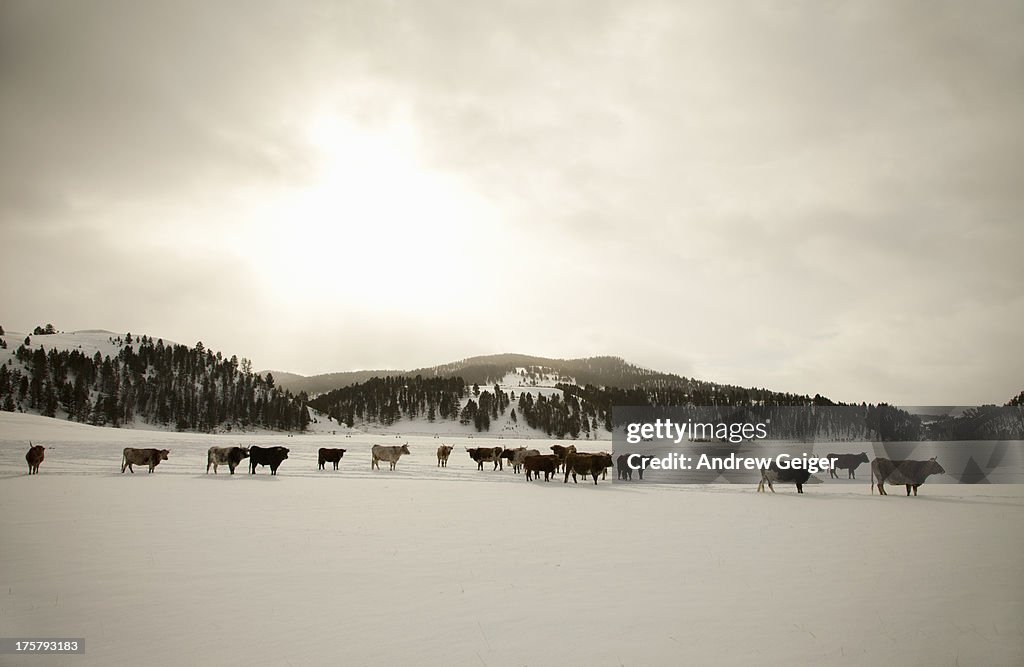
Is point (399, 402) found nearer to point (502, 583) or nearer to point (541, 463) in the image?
point (541, 463)

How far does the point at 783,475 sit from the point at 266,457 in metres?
29.3

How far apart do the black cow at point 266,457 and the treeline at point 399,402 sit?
140700 mm

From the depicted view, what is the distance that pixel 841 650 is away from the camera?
247 inches

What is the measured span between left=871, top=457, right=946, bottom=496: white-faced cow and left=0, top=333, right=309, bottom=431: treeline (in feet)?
457

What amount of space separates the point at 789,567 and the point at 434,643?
24.7 ft

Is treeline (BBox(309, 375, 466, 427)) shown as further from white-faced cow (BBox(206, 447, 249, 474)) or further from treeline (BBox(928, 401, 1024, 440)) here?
white-faced cow (BBox(206, 447, 249, 474))

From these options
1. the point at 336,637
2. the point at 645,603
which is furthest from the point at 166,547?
the point at 645,603

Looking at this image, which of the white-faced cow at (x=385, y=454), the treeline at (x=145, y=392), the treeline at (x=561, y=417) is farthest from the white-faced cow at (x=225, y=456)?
the treeline at (x=561, y=417)

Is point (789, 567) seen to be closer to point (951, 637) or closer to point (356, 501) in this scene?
point (951, 637)

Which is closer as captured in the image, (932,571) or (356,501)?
(932,571)

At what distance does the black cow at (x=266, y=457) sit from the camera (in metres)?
28.2

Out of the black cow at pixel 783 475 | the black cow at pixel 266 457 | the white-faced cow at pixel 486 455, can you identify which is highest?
the black cow at pixel 266 457

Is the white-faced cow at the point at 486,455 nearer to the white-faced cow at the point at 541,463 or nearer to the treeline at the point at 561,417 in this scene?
the white-faced cow at the point at 541,463

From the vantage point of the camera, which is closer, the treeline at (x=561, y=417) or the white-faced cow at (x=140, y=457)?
the white-faced cow at (x=140, y=457)
